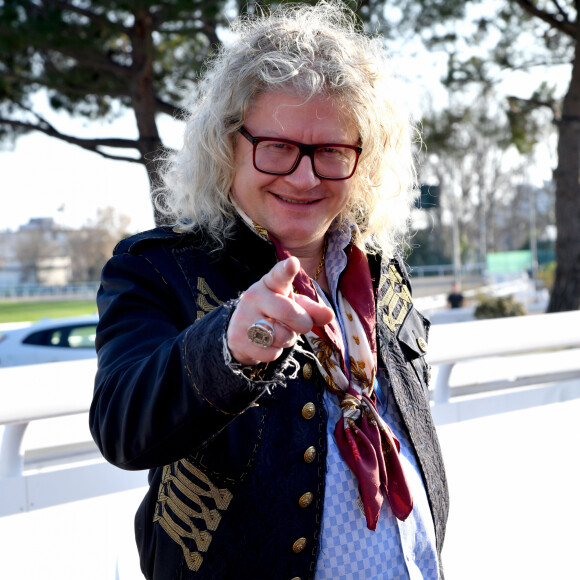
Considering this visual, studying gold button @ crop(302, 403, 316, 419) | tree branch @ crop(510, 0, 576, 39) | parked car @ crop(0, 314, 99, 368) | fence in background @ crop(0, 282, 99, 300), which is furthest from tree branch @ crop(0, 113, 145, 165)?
fence in background @ crop(0, 282, 99, 300)

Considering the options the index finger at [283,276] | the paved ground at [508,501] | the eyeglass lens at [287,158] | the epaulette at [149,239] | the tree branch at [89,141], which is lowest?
the paved ground at [508,501]

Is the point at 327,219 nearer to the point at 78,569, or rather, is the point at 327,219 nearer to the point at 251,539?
the point at 251,539

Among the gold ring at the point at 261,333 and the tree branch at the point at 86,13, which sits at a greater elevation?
the tree branch at the point at 86,13

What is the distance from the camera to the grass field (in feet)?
126

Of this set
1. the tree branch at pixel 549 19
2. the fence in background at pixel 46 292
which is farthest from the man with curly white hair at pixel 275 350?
the fence in background at pixel 46 292

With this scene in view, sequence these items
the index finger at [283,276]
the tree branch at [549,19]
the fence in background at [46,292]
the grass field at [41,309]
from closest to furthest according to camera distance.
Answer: the index finger at [283,276], the tree branch at [549,19], the grass field at [41,309], the fence in background at [46,292]

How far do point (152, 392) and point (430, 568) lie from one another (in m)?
0.85

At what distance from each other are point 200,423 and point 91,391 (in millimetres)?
797

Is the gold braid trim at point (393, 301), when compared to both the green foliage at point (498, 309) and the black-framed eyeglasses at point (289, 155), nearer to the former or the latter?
the black-framed eyeglasses at point (289, 155)

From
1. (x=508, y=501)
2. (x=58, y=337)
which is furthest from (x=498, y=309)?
(x=508, y=501)

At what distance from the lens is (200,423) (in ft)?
3.50

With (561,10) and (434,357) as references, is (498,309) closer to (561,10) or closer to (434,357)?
(561,10)

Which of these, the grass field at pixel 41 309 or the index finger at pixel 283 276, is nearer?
the index finger at pixel 283 276

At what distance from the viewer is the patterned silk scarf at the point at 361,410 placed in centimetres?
140
